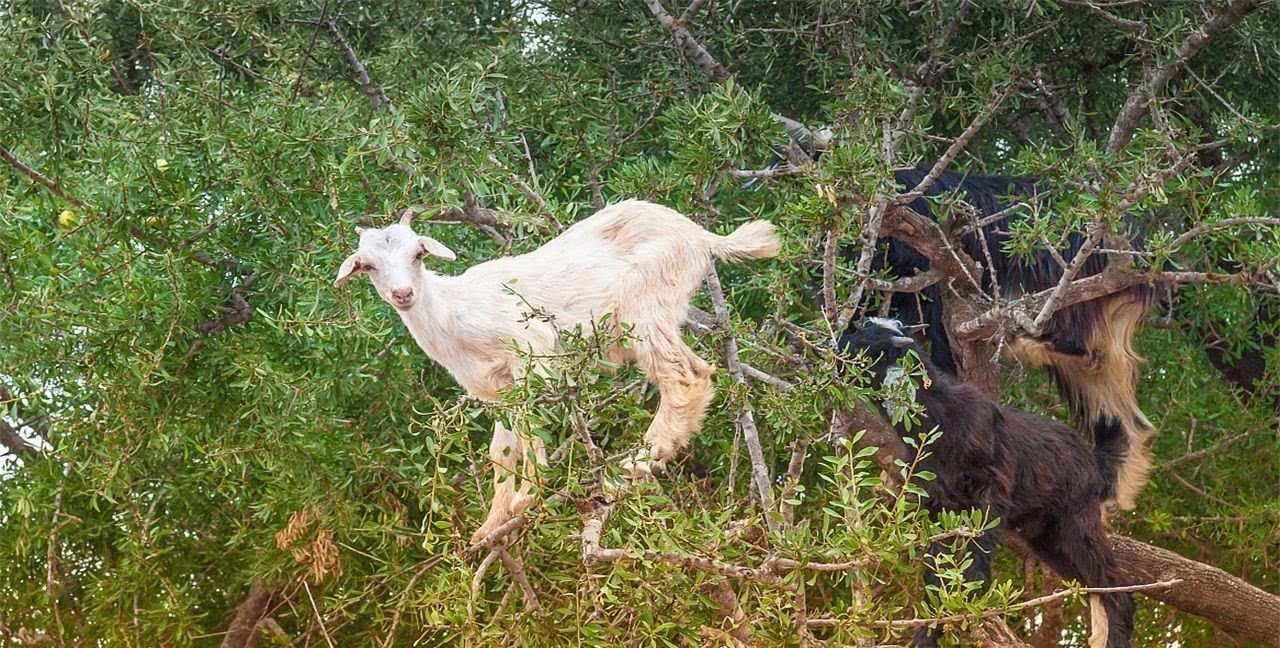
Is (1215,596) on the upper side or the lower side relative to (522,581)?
lower

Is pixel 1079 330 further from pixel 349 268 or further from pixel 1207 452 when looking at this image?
pixel 349 268

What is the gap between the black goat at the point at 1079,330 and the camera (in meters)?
4.47

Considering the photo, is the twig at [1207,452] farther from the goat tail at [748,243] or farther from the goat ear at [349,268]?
the goat ear at [349,268]

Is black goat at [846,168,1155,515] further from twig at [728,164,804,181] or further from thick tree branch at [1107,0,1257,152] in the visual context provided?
twig at [728,164,804,181]

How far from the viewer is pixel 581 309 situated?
9.76 feet

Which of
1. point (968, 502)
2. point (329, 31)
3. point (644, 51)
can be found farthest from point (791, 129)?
point (329, 31)

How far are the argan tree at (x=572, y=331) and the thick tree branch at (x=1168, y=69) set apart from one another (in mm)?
16

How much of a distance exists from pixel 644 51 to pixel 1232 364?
2.24 meters

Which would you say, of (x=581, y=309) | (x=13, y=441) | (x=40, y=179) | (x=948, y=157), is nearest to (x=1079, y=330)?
(x=948, y=157)

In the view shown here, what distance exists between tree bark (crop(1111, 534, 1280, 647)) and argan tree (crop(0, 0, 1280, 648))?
12 mm

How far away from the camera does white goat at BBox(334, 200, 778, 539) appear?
2.89 meters

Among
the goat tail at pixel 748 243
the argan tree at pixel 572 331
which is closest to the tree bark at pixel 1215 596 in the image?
the argan tree at pixel 572 331

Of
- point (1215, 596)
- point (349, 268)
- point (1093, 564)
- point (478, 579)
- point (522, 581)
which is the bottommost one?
point (1215, 596)

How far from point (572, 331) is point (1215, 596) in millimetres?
2676
